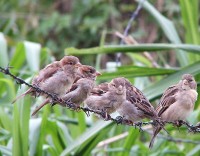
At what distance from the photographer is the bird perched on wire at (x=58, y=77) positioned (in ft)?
12.6

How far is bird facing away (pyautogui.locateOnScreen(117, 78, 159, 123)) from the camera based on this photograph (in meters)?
3.97

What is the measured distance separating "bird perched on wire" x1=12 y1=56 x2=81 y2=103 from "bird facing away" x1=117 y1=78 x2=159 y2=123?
1.12 feet

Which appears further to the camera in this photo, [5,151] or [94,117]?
[94,117]

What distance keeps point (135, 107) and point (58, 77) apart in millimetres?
483

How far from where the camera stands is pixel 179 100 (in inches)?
165

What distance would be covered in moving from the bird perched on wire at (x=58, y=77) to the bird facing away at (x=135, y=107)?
0.34 meters

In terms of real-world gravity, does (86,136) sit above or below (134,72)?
below

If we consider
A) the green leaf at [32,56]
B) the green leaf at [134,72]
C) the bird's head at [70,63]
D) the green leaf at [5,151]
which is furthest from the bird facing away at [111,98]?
the green leaf at [32,56]

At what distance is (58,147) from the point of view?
5387 millimetres

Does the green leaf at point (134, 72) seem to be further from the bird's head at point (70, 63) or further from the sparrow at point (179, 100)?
the bird's head at point (70, 63)

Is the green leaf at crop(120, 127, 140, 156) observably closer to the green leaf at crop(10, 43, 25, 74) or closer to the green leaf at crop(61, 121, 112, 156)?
the green leaf at crop(61, 121, 112, 156)

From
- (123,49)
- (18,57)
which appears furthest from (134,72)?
(18,57)

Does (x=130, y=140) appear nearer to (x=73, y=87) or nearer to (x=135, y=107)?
(x=135, y=107)

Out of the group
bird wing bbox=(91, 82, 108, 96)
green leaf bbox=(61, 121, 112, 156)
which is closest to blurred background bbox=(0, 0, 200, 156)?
green leaf bbox=(61, 121, 112, 156)
